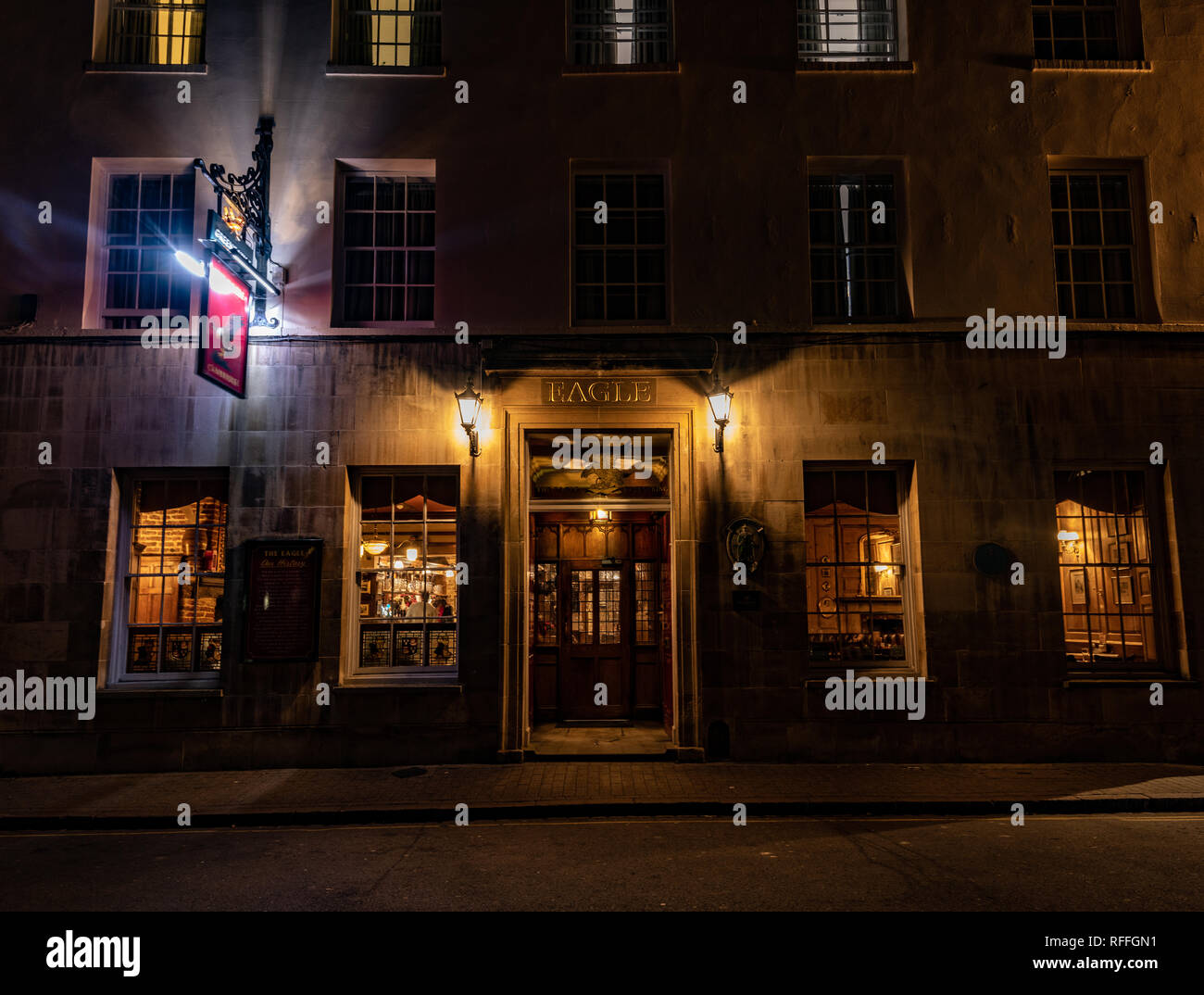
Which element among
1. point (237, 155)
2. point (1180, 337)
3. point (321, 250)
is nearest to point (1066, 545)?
point (1180, 337)

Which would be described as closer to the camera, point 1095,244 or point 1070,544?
point 1070,544

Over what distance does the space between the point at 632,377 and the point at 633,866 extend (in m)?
5.92

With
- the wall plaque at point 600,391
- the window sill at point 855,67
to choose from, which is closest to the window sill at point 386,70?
the wall plaque at point 600,391

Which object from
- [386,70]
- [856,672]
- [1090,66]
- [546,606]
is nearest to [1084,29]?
[1090,66]

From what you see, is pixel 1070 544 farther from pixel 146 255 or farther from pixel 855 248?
pixel 146 255

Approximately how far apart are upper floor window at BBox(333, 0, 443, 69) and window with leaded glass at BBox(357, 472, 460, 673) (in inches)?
232

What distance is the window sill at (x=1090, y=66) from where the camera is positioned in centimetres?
1049

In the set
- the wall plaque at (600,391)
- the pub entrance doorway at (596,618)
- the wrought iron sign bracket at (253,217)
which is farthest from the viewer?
the pub entrance doorway at (596,618)

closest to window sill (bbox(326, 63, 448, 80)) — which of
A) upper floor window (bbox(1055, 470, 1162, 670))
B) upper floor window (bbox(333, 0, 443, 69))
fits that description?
upper floor window (bbox(333, 0, 443, 69))

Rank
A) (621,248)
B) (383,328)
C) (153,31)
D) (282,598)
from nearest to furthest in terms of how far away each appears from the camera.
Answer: (282,598)
(383,328)
(621,248)
(153,31)

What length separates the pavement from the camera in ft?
25.1

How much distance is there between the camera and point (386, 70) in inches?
412

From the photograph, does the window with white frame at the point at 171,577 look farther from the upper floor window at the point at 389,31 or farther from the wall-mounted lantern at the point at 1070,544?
the wall-mounted lantern at the point at 1070,544

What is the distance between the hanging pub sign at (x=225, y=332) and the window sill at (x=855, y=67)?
7833mm
